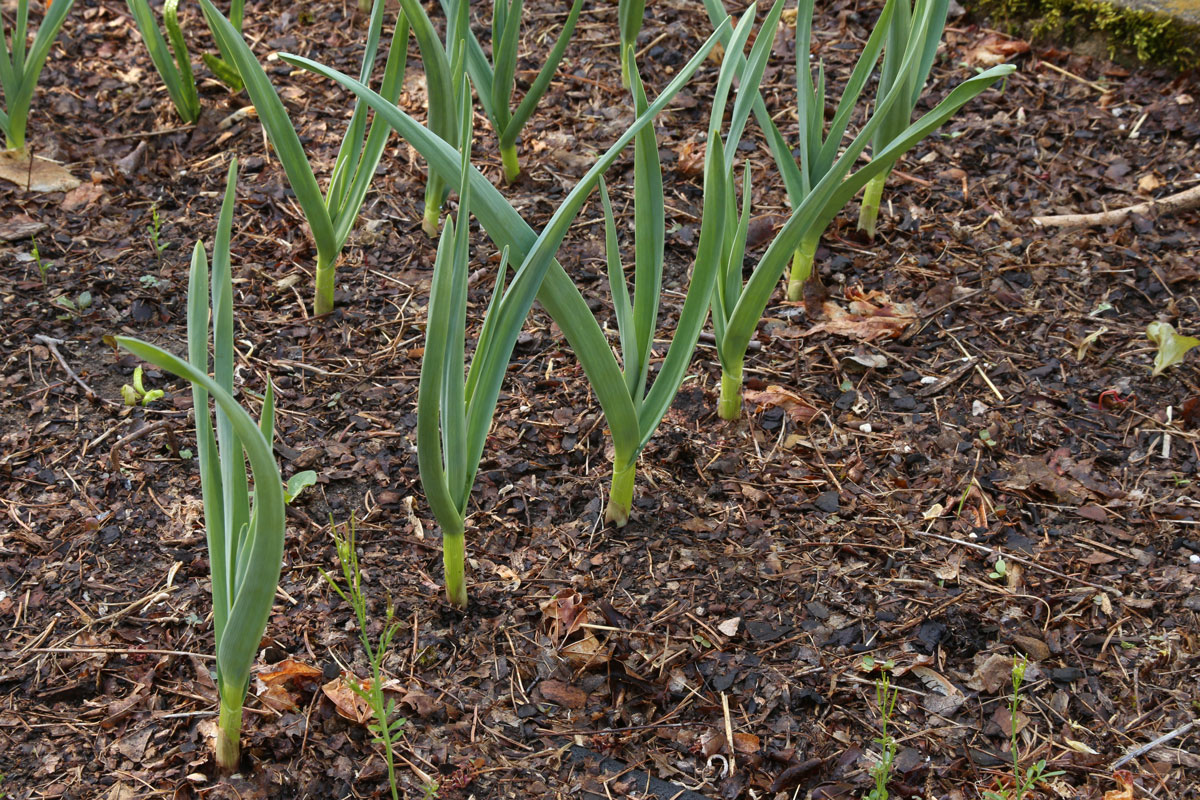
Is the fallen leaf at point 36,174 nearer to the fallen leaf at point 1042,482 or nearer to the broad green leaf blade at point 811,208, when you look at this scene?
the broad green leaf blade at point 811,208

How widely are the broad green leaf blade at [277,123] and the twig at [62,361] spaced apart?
1.67 feet

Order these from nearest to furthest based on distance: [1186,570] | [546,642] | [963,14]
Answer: [546,642]
[1186,570]
[963,14]

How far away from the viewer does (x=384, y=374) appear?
6.41 feet

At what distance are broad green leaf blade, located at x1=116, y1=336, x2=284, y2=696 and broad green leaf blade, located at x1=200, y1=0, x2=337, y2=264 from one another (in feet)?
2.32

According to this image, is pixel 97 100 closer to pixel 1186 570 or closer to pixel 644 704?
pixel 644 704

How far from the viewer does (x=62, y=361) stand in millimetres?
1910

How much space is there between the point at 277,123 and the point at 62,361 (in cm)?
68

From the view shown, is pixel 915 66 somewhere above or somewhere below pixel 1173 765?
above

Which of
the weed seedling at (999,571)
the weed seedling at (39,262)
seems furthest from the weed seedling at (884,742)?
the weed seedling at (39,262)

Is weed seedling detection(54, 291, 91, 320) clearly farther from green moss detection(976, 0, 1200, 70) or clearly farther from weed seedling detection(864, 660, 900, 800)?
green moss detection(976, 0, 1200, 70)

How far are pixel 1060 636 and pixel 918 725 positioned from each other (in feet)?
0.99

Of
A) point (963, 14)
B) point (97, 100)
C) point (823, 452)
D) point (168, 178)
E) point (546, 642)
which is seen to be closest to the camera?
point (546, 642)

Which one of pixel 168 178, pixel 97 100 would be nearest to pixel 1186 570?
pixel 168 178

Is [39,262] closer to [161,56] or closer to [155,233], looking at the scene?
[155,233]
